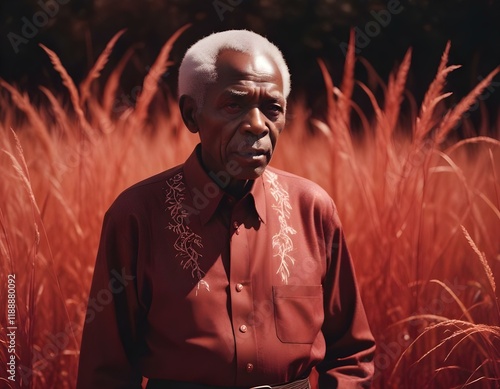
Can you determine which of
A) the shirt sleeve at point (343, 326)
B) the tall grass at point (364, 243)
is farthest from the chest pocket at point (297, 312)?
the tall grass at point (364, 243)

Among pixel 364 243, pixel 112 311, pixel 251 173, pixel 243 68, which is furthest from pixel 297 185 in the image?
pixel 364 243

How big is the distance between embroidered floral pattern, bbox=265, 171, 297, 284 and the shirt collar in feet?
0.17

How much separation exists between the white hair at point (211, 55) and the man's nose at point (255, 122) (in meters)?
0.13

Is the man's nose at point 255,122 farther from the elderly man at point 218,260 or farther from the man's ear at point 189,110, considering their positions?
the man's ear at point 189,110

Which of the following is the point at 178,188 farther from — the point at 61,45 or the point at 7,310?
the point at 61,45

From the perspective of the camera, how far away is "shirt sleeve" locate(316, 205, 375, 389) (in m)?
2.02

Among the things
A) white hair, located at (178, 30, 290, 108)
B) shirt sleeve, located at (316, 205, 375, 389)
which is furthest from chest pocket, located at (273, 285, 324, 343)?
white hair, located at (178, 30, 290, 108)

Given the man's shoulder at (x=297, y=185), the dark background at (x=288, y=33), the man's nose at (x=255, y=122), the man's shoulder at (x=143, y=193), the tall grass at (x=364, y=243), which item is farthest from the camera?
the dark background at (x=288, y=33)

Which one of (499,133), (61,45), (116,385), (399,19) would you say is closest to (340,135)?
(116,385)

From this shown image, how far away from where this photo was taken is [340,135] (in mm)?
2725

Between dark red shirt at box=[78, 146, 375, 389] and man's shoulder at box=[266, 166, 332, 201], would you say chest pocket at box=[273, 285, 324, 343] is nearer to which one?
dark red shirt at box=[78, 146, 375, 389]

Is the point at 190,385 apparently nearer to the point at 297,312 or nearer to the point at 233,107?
the point at 297,312

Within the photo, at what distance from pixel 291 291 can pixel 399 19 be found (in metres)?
3.45

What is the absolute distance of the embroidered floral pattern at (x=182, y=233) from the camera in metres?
1.83
